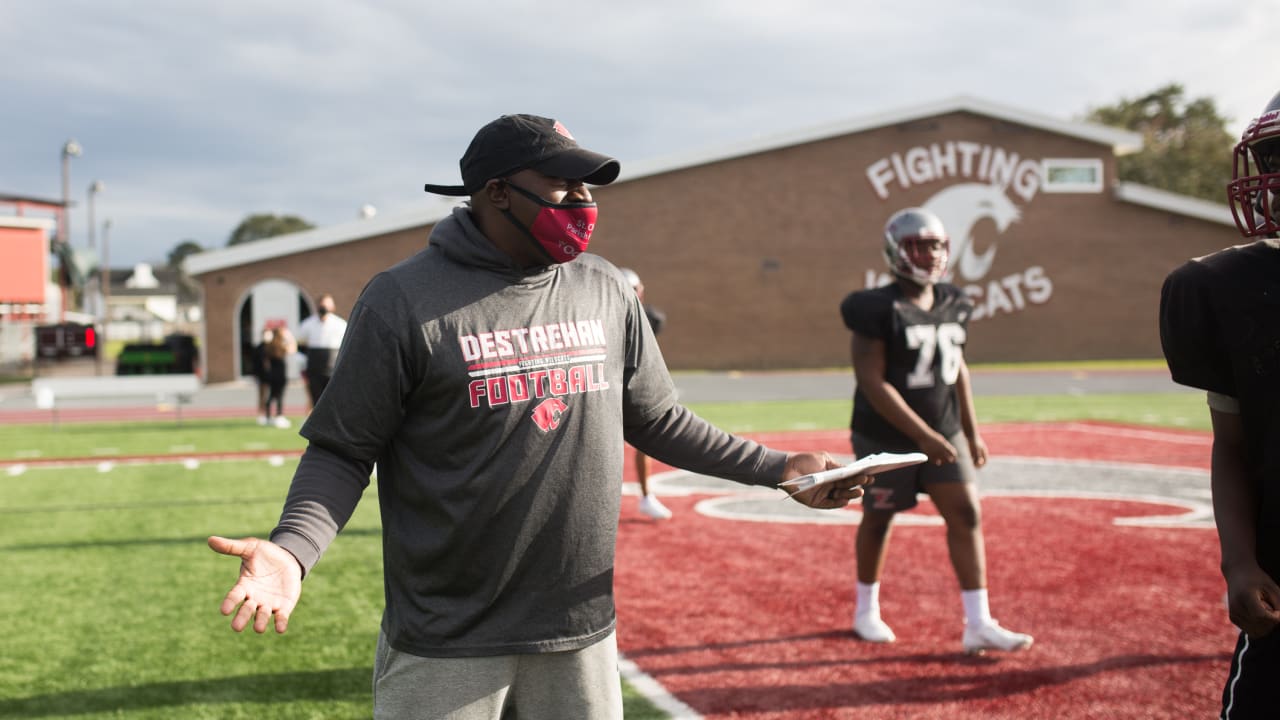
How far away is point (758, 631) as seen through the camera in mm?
5605

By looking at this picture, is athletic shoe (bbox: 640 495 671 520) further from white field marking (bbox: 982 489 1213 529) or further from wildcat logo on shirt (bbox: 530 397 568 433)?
wildcat logo on shirt (bbox: 530 397 568 433)

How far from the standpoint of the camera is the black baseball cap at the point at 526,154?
252 centimetres

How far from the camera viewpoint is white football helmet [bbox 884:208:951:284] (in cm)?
519

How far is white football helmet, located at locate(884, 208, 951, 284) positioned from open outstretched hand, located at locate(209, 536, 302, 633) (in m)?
3.67

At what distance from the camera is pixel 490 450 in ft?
8.09

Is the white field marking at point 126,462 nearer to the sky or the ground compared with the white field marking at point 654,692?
nearer to the sky

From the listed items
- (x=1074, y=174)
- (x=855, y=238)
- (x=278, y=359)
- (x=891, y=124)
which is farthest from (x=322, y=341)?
(x=1074, y=174)

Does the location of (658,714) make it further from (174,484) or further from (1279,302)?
(174,484)

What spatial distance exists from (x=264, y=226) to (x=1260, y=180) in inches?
4488

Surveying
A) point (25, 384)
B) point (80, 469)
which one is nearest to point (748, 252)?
point (25, 384)

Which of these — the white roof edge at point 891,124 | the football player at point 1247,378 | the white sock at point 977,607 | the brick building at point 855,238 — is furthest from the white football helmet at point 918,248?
the white roof edge at point 891,124

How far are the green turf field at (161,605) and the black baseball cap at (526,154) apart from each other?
2709mm

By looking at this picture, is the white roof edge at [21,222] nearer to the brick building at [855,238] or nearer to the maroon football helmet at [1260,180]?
the brick building at [855,238]

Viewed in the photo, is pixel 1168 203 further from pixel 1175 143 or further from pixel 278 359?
pixel 278 359
